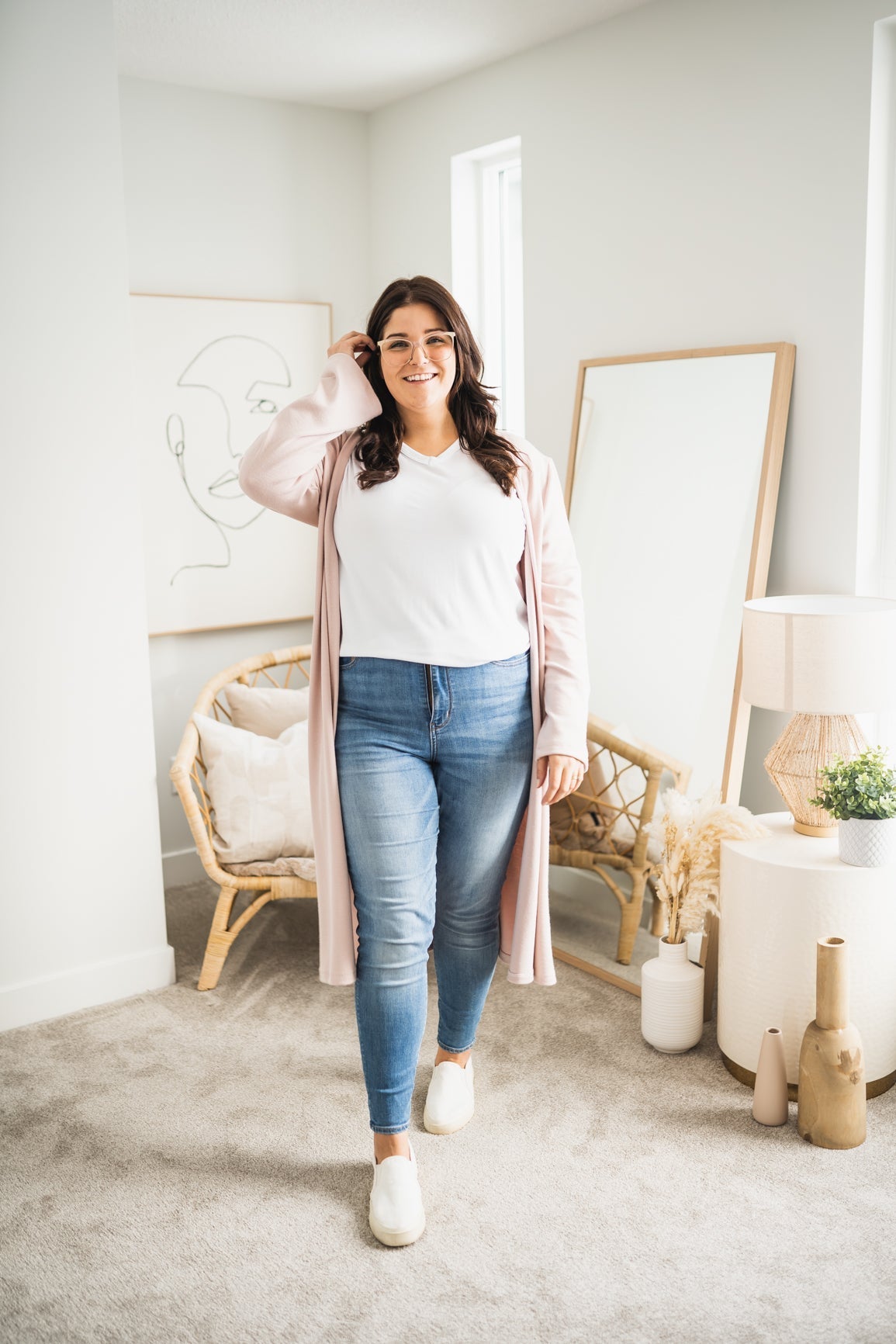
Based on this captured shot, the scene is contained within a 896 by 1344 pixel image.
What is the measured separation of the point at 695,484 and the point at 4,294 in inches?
66.1

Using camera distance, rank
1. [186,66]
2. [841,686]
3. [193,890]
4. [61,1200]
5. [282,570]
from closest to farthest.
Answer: [61,1200], [841,686], [186,66], [193,890], [282,570]

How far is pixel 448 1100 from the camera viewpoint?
219 cm

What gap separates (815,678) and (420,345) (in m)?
1.03

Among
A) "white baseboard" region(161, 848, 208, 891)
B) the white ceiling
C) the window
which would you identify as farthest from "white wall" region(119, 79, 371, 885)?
the window

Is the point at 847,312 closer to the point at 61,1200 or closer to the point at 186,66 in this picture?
the point at 186,66

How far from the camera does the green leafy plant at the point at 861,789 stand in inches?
86.1

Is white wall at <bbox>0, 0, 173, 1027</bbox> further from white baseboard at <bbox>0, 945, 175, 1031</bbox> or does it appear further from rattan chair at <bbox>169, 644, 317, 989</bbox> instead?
rattan chair at <bbox>169, 644, 317, 989</bbox>

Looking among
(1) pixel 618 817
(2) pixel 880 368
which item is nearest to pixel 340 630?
(1) pixel 618 817

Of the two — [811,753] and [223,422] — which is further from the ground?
[223,422]

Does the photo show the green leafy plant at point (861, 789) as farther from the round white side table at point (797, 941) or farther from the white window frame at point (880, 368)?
the white window frame at point (880, 368)

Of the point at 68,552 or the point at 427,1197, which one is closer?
the point at 427,1197

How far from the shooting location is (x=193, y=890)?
3.60 metres

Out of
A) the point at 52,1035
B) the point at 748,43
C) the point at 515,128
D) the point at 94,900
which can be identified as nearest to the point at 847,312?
the point at 748,43

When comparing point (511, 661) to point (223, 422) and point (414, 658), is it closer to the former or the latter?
point (414, 658)
